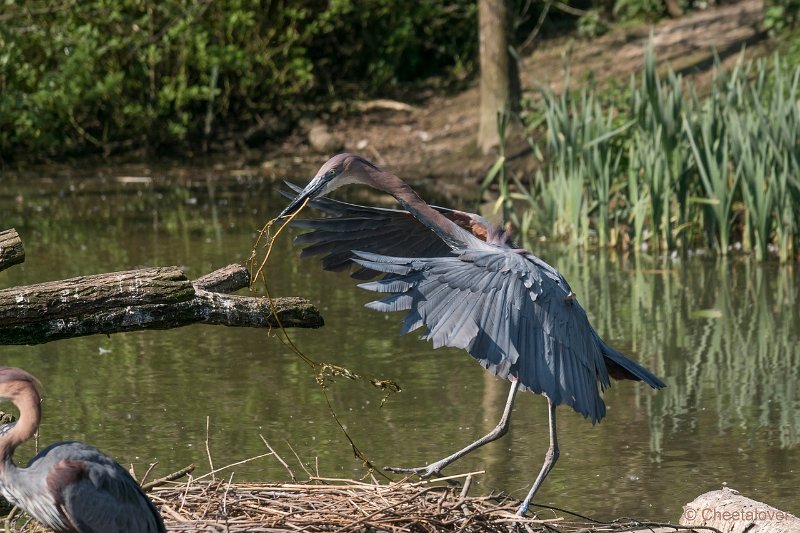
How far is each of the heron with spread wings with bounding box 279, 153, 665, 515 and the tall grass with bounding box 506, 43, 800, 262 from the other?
4.51 m

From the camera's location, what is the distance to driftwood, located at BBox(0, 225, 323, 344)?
193 inches

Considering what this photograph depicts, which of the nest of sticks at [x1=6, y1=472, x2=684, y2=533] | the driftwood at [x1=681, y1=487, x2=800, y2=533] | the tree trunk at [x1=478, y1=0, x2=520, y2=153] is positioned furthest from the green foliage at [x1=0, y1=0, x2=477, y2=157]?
the driftwood at [x1=681, y1=487, x2=800, y2=533]

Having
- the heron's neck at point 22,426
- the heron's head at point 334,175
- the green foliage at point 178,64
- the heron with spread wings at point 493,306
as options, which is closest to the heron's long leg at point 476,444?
the heron with spread wings at point 493,306

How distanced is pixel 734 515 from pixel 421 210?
183 cm

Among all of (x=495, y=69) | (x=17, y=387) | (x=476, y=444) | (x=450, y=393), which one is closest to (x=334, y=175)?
(x=476, y=444)

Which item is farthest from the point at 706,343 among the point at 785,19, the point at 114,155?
the point at 114,155

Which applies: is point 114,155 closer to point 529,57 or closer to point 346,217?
point 529,57

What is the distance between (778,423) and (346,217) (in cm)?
269

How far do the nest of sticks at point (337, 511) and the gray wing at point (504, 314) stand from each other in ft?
1.64

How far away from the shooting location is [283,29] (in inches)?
698

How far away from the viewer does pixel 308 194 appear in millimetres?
5434

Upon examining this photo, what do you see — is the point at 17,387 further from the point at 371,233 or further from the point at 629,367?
the point at 629,367

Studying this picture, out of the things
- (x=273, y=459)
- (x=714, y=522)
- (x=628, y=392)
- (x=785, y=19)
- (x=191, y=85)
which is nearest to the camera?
(x=714, y=522)

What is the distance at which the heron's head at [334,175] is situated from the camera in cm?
543
